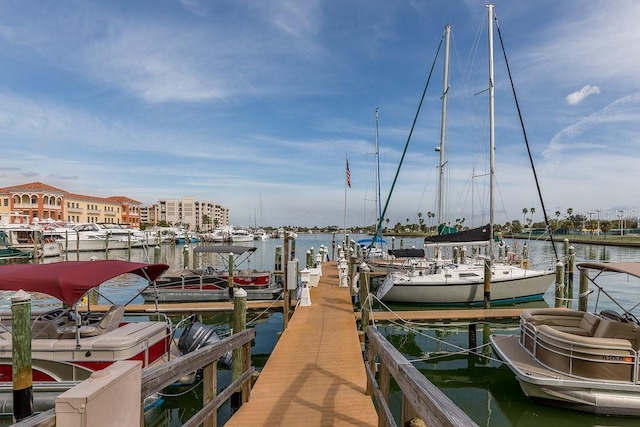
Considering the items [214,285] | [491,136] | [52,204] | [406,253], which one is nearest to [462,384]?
[406,253]

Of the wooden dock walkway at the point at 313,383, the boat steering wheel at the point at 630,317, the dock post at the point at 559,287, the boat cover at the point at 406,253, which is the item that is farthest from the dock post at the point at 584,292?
the boat cover at the point at 406,253

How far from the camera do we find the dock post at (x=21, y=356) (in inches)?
250

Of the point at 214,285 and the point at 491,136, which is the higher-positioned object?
the point at 491,136

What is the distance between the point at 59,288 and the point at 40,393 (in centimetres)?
283

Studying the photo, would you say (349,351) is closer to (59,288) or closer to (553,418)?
(553,418)

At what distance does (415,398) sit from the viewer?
9.43 ft

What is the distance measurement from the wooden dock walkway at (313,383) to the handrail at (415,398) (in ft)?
3.71

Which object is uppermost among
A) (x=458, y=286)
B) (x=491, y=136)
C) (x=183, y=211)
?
(x=183, y=211)

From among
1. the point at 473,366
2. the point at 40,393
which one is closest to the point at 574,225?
the point at 473,366

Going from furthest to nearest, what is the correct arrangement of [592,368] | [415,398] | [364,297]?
[364,297]
[592,368]
[415,398]

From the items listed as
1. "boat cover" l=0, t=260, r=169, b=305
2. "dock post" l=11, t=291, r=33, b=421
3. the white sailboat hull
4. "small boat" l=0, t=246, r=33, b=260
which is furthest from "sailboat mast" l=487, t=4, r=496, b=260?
"small boat" l=0, t=246, r=33, b=260

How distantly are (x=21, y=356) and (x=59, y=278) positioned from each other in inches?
56.1

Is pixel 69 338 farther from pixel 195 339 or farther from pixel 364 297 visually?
pixel 364 297

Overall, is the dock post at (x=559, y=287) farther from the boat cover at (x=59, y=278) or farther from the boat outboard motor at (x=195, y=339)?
the boat cover at (x=59, y=278)
